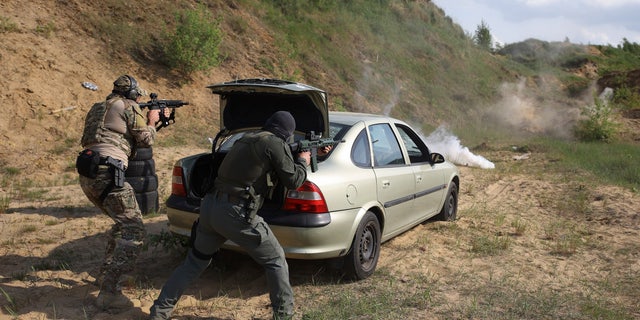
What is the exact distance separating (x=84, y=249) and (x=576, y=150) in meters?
14.7

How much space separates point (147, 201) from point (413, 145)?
139 inches

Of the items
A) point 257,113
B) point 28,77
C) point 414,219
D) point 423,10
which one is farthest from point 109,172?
point 423,10

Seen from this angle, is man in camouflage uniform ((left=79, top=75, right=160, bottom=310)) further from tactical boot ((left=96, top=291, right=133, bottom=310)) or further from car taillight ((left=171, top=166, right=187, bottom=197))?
car taillight ((left=171, top=166, right=187, bottom=197))

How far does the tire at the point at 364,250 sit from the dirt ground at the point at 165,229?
0.23m

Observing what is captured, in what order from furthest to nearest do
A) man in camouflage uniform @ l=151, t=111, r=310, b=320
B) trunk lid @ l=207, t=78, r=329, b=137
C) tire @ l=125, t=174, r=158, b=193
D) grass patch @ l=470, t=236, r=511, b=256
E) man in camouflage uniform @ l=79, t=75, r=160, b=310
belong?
tire @ l=125, t=174, r=158, b=193
grass patch @ l=470, t=236, r=511, b=256
trunk lid @ l=207, t=78, r=329, b=137
man in camouflage uniform @ l=79, t=75, r=160, b=310
man in camouflage uniform @ l=151, t=111, r=310, b=320

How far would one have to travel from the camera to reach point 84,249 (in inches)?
217

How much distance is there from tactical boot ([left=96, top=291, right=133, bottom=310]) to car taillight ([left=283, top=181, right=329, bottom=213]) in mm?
1493

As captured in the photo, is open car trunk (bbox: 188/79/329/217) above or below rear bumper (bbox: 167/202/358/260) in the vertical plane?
above

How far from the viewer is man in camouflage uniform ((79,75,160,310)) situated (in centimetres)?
409

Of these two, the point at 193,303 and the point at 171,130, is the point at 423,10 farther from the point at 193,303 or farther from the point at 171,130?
the point at 193,303

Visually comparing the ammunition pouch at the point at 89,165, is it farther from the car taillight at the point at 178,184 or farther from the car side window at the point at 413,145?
the car side window at the point at 413,145

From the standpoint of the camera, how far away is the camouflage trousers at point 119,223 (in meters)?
4.08

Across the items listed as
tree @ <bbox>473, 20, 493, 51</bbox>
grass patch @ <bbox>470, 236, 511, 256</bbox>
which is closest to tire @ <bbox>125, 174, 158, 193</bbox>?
grass patch @ <bbox>470, 236, 511, 256</bbox>

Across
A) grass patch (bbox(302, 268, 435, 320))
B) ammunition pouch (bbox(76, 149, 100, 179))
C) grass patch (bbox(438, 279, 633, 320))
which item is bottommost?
grass patch (bbox(438, 279, 633, 320))
